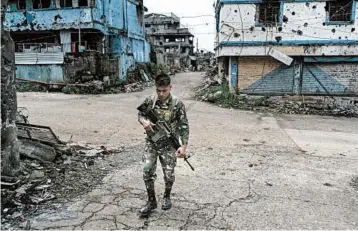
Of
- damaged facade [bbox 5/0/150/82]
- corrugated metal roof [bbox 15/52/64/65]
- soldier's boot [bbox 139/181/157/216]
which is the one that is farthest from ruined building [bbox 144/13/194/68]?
soldier's boot [bbox 139/181/157/216]

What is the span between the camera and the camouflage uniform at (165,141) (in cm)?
371

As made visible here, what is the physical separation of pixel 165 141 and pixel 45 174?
2125 millimetres

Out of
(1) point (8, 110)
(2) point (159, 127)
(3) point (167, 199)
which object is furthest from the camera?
(1) point (8, 110)

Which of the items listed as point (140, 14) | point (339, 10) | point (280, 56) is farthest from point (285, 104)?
point (140, 14)

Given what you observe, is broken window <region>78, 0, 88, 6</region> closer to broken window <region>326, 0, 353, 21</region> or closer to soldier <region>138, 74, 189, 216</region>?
broken window <region>326, 0, 353, 21</region>

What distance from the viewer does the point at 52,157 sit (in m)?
5.25

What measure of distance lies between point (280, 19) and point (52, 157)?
40.7ft

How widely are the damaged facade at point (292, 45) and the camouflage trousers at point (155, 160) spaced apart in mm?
11946

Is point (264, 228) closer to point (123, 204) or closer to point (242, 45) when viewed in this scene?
point (123, 204)

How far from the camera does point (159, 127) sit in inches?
145

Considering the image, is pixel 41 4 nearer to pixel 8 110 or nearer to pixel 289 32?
pixel 289 32

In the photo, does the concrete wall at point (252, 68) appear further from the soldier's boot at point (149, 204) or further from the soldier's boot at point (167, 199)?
the soldier's boot at point (149, 204)

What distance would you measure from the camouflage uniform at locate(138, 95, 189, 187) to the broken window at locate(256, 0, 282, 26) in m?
12.2

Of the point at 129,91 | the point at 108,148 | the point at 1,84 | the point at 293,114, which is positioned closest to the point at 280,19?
the point at 293,114
